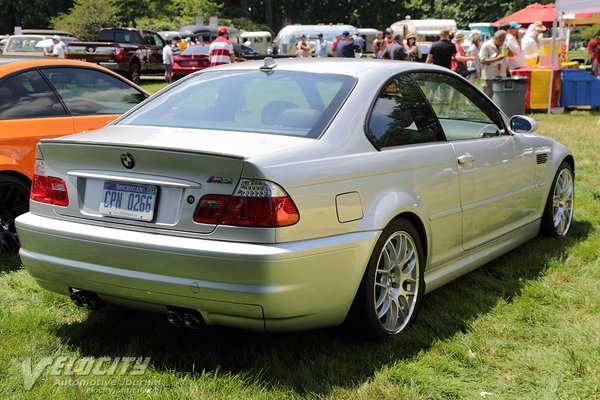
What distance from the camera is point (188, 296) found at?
3.08 meters

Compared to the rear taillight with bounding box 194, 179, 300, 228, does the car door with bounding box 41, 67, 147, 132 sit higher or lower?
higher

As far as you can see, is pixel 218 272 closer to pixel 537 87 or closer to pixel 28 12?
pixel 537 87

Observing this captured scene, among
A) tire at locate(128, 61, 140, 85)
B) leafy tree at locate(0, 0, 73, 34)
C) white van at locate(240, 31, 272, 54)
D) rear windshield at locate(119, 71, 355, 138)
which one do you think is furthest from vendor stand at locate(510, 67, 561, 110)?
leafy tree at locate(0, 0, 73, 34)

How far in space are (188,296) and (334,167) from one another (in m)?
0.90

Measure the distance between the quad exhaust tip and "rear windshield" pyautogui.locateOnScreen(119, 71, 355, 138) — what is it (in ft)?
3.15

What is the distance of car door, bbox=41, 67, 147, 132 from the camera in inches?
223

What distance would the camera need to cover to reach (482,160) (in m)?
→ 4.45

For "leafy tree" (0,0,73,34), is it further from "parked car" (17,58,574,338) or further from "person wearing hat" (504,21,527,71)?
"parked car" (17,58,574,338)

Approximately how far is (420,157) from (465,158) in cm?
52

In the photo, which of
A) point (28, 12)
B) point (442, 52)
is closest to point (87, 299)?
point (442, 52)

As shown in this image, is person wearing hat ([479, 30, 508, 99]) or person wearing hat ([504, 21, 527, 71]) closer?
person wearing hat ([479, 30, 508, 99])

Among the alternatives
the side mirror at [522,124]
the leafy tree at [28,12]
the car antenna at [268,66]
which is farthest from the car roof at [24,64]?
the leafy tree at [28,12]

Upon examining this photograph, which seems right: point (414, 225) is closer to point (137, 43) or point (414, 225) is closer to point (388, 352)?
point (388, 352)

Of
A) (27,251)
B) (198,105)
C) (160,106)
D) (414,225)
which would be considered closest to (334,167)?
(414,225)
